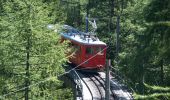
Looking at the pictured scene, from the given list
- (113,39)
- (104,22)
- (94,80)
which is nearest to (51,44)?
(94,80)

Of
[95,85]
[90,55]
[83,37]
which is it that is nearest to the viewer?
[95,85]

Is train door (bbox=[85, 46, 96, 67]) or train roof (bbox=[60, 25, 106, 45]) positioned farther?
train roof (bbox=[60, 25, 106, 45])

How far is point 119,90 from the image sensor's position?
78.7 ft

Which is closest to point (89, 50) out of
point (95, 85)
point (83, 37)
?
point (83, 37)

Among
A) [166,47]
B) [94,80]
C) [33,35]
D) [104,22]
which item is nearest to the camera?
[166,47]

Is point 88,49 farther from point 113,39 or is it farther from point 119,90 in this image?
point 113,39

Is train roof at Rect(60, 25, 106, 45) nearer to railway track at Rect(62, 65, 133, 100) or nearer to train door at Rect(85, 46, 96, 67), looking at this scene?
train door at Rect(85, 46, 96, 67)

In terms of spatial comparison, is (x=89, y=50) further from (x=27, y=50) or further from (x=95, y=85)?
(x=27, y=50)

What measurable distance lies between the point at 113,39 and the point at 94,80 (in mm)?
10513

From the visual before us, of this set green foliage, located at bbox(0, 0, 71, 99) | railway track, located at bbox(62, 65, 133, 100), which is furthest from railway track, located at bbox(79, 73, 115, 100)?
green foliage, located at bbox(0, 0, 71, 99)

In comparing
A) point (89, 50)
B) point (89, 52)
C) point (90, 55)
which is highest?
point (89, 50)

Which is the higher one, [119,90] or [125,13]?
[125,13]

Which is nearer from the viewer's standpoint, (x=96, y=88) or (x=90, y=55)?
(x=96, y=88)

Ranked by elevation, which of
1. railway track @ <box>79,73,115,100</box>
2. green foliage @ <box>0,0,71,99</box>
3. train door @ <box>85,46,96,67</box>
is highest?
green foliage @ <box>0,0,71,99</box>
